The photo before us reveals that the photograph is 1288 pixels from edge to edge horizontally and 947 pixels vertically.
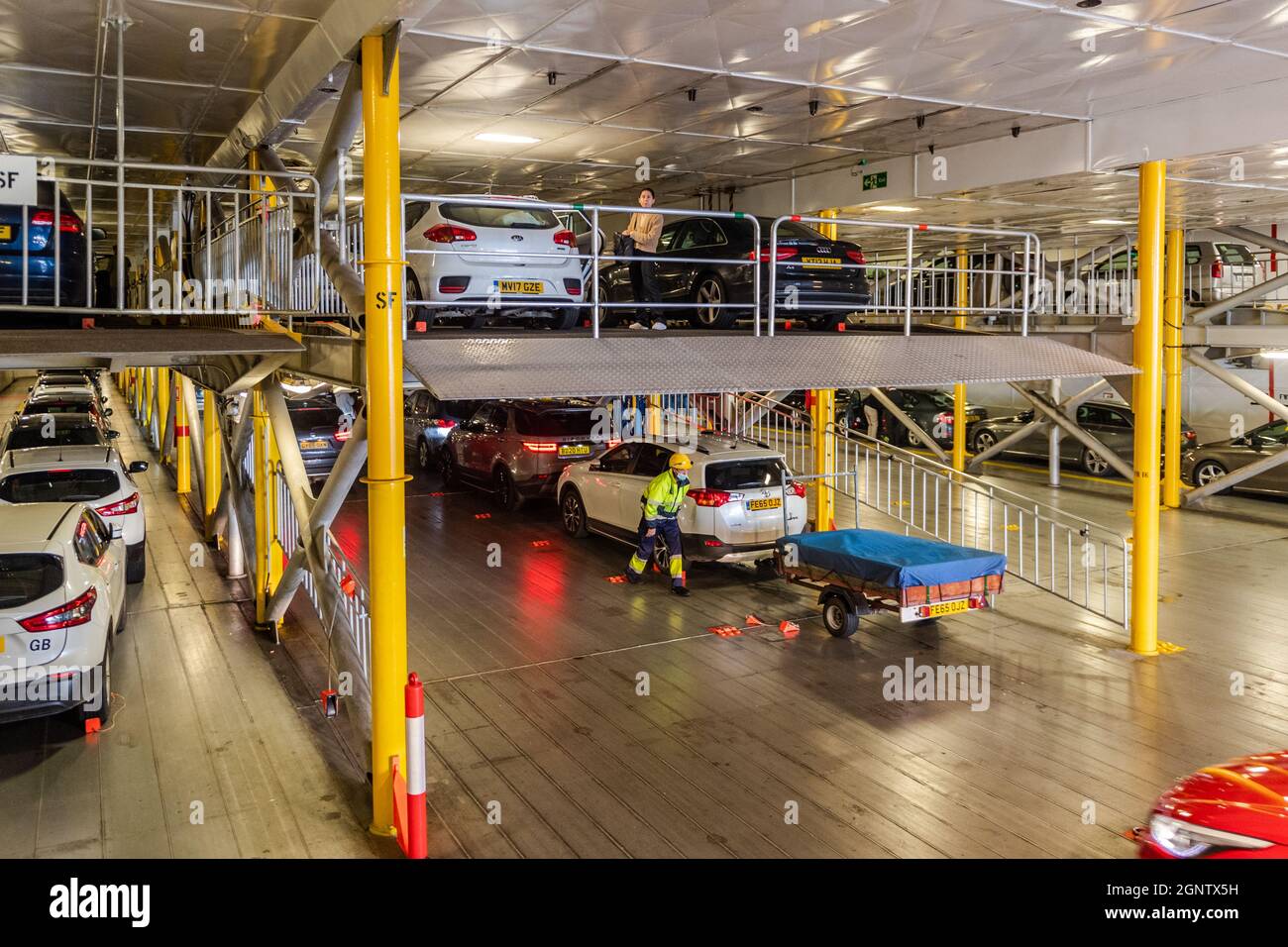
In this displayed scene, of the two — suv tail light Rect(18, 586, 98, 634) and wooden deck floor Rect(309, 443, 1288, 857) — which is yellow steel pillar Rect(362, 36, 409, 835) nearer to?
wooden deck floor Rect(309, 443, 1288, 857)

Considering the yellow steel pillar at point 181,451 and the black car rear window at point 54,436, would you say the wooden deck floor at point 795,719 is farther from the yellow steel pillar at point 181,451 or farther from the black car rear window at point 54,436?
the yellow steel pillar at point 181,451

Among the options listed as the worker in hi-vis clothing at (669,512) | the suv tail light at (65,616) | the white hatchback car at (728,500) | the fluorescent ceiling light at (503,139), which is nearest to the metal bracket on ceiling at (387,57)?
the suv tail light at (65,616)

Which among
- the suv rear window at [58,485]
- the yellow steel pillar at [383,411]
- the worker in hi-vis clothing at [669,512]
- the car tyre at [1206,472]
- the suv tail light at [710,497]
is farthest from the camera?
the car tyre at [1206,472]

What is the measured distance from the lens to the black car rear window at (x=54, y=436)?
46.3 ft

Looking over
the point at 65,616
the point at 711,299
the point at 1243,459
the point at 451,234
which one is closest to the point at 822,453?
the point at 711,299

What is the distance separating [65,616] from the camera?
6.96 metres

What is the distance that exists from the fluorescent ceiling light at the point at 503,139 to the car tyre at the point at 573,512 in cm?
473

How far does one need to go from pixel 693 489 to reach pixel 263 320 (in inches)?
195

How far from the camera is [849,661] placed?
365 inches

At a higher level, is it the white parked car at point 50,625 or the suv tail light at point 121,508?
the suv tail light at point 121,508

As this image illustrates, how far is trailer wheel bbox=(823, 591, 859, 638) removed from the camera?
9.85 meters

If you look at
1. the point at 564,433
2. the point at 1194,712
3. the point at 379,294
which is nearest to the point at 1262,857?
the point at 1194,712

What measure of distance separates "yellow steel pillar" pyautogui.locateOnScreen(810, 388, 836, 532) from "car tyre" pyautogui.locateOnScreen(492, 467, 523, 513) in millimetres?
4721

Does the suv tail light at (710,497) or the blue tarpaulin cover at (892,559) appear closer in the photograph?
the blue tarpaulin cover at (892,559)
